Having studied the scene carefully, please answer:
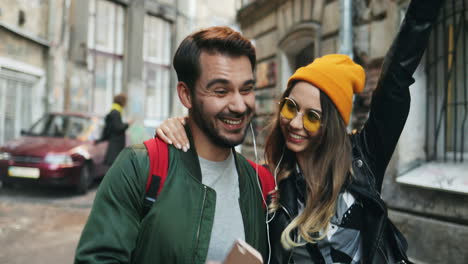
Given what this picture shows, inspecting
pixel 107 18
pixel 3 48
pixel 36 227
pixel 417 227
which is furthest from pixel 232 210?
pixel 107 18

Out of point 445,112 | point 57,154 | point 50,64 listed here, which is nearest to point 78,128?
point 57,154

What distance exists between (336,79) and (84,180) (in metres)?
6.68

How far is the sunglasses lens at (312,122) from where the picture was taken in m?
1.83

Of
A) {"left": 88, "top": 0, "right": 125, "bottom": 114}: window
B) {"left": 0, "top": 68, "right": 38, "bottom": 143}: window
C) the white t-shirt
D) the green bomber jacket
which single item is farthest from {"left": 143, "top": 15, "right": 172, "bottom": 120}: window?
the green bomber jacket

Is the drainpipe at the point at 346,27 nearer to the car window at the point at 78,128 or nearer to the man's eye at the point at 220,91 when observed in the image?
the man's eye at the point at 220,91

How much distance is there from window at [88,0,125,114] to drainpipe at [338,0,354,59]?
11.9 m

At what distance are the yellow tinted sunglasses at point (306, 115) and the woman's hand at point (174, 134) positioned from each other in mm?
535

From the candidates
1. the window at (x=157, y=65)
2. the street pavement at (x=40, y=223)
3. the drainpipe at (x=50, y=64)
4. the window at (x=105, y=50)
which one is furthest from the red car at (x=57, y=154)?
the window at (x=157, y=65)

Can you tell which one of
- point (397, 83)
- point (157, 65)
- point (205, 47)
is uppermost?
point (157, 65)

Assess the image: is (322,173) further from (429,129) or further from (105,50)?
(105,50)

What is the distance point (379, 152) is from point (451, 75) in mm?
2702

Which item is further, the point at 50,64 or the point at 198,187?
the point at 50,64

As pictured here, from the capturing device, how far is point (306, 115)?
6.10ft

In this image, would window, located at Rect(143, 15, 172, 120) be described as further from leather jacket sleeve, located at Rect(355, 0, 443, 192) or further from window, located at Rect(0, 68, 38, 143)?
leather jacket sleeve, located at Rect(355, 0, 443, 192)
